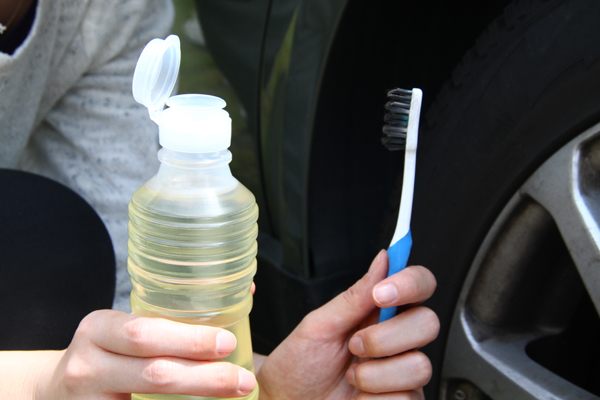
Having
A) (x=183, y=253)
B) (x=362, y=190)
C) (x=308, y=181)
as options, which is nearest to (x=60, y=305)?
(x=183, y=253)

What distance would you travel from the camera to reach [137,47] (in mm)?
1169

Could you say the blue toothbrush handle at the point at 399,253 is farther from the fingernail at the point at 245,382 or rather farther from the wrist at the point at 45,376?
the wrist at the point at 45,376

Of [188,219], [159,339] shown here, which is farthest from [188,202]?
[159,339]

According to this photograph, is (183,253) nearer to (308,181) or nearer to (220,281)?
(220,281)

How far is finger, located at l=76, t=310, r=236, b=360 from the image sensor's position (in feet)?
2.04

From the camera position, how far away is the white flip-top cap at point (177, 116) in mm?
628

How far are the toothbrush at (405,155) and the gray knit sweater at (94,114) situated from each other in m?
0.63

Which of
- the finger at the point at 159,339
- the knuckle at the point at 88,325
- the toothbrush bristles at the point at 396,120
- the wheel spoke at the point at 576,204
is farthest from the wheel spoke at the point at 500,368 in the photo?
the knuckle at the point at 88,325

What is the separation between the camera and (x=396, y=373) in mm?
745

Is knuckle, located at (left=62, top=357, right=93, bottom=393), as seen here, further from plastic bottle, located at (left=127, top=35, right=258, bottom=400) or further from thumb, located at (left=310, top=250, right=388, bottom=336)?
thumb, located at (left=310, top=250, right=388, bottom=336)

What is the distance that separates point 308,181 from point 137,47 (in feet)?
1.56

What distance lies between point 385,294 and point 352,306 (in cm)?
9

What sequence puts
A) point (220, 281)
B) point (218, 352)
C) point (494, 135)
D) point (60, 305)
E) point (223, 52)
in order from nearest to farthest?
point (218, 352), point (220, 281), point (494, 135), point (60, 305), point (223, 52)

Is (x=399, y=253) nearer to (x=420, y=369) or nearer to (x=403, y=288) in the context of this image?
(x=403, y=288)
